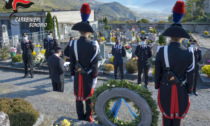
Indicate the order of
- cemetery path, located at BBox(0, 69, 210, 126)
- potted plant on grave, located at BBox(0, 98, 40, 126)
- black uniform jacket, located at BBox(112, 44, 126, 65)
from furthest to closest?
black uniform jacket, located at BBox(112, 44, 126, 65), cemetery path, located at BBox(0, 69, 210, 126), potted plant on grave, located at BBox(0, 98, 40, 126)

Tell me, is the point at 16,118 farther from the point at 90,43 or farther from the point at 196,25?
the point at 196,25

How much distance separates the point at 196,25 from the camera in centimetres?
2822

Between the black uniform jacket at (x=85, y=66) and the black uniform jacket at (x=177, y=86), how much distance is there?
154 centimetres

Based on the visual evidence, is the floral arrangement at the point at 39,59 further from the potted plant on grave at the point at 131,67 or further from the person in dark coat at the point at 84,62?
the person in dark coat at the point at 84,62

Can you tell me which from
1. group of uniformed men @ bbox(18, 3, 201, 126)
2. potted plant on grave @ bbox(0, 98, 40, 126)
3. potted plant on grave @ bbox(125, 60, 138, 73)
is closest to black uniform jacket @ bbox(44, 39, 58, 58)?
potted plant on grave @ bbox(125, 60, 138, 73)

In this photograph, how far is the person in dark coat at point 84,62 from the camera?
14.0ft

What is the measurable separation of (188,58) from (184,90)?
0.63m

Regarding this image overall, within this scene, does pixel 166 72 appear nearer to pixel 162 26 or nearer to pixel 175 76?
pixel 175 76

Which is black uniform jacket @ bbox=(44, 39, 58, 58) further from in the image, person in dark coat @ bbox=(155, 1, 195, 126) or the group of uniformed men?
person in dark coat @ bbox=(155, 1, 195, 126)

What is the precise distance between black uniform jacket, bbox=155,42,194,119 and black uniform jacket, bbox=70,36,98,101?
154cm

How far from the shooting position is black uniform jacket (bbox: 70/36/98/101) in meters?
4.27

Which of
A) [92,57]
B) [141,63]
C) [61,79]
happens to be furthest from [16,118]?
[141,63]

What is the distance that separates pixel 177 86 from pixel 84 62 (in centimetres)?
209

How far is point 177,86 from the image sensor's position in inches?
141
